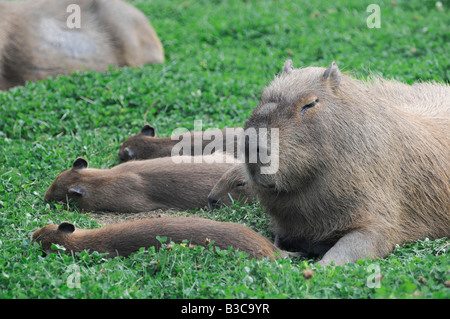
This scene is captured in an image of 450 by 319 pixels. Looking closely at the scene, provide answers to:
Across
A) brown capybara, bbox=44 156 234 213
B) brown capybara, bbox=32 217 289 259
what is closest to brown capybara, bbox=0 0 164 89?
brown capybara, bbox=44 156 234 213

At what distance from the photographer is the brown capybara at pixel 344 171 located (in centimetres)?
470

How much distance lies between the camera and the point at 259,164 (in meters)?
4.64

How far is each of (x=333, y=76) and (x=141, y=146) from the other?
2.61 m

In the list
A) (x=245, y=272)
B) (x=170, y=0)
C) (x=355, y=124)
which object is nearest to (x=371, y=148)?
(x=355, y=124)

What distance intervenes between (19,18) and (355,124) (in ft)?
18.7

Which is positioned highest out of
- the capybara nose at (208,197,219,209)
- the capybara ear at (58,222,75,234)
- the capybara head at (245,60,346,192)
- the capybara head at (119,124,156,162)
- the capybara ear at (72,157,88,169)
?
the capybara head at (245,60,346,192)

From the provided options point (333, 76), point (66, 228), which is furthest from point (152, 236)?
point (333, 76)

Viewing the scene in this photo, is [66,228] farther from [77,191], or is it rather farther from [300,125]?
[300,125]

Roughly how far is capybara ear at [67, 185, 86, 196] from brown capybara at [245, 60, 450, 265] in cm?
189

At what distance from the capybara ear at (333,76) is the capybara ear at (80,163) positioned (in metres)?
2.58

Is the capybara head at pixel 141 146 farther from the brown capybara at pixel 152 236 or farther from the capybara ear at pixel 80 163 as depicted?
the brown capybara at pixel 152 236

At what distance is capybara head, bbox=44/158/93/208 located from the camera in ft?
19.9

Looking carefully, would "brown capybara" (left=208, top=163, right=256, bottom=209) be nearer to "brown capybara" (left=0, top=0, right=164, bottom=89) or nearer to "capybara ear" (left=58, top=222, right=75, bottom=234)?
"capybara ear" (left=58, top=222, right=75, bottom=234)

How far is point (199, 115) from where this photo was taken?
7.54 meters
